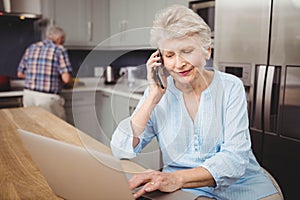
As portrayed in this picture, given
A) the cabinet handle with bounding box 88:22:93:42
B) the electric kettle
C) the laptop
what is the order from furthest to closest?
the cabinet handle with bounding box 88:22:93:42 → the electric kettle → the laptop

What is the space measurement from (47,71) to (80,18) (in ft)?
3.02

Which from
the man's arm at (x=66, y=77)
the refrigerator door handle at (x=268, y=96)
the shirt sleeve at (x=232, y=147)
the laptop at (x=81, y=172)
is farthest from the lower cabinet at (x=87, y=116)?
the man's arm at (x=66, y=77)

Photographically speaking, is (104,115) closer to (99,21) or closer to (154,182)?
(154,182)

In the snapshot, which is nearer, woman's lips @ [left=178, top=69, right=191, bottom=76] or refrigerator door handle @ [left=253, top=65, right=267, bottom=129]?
woman's lips @ [left=178, top=69, right=191, bottom=76]

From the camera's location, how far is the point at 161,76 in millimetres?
897

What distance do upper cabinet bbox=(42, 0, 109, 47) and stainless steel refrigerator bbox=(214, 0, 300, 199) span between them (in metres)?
1.91

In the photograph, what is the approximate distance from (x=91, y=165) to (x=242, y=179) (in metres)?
Result: 0.65

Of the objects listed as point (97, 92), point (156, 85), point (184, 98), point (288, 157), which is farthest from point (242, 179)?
point (288, 157)

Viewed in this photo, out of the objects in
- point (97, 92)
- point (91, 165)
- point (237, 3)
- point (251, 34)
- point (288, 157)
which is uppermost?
point (237, 3)

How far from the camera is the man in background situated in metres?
2.77

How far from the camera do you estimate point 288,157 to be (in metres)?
1.73

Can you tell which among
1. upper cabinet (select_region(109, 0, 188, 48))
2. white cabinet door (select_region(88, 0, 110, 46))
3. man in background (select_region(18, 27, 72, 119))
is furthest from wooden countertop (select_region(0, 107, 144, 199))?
white cabinet door (select_region(88, 0, 110, 46))

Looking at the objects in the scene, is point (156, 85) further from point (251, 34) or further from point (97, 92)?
point (251, 34)

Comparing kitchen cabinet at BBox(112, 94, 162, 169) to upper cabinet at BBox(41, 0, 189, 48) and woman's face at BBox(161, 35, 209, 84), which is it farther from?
upper cabinet at BBox(41, 0, 189, 48)
